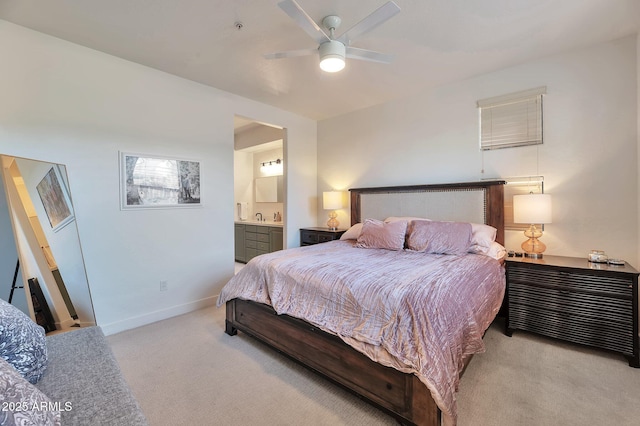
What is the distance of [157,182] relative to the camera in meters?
3.16

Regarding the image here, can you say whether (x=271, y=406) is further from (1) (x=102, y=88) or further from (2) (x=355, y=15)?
(1) (x=102, y=88)

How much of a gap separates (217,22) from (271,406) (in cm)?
286

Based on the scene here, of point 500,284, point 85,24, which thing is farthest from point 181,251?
point 500,284

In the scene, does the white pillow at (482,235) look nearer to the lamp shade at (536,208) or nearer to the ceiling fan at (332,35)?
the lamp shade at (536,208)

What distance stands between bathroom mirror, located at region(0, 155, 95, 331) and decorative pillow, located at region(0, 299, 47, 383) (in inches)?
33.5

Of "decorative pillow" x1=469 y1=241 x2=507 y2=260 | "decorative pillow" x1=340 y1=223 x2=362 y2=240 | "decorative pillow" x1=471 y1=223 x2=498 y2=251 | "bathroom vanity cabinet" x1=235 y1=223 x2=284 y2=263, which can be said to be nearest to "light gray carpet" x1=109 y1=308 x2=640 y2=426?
"decorative pillow" x1=469 y1=241 x2=507 y2=260

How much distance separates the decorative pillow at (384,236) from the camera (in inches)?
122

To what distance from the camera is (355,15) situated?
2.21m

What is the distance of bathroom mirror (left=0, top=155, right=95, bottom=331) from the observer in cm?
185

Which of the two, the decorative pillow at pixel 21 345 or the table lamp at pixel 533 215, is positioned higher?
the table lamp at pixel 533 215

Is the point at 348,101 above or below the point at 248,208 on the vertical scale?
above

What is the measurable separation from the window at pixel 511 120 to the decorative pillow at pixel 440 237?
3.63ft

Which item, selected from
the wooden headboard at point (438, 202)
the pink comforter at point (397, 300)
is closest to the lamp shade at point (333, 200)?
the wooden headboard at point (438, 202)

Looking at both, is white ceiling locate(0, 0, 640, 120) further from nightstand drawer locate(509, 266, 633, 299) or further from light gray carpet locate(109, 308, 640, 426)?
light gray carpet locate(109, 308, 640, 426)
